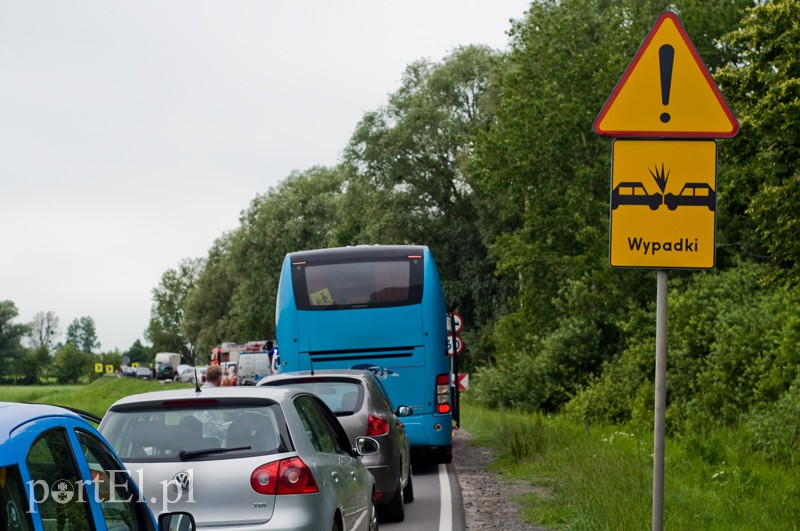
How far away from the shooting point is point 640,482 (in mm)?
12445

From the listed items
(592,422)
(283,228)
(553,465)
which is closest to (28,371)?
(283,228)

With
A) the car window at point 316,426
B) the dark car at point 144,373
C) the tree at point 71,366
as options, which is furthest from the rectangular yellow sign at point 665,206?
the tree at point 71,366

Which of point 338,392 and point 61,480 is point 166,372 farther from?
point 61,480

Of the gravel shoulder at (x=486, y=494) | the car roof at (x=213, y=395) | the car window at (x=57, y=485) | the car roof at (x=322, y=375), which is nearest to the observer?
the car window at (x=57, y=485)

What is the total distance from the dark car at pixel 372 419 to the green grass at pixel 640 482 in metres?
1.50

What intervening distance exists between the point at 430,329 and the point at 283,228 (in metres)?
62.3

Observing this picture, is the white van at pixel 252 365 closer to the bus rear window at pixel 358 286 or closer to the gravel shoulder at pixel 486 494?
the gravel shoulder at pixel 486 494

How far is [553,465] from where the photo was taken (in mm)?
16688

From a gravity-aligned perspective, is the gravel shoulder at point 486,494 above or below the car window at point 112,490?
below

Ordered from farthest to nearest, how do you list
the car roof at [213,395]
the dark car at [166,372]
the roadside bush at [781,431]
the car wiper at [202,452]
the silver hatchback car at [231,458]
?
the dark car at [166,372]
the roadside bush at [781,431]
the car roof at [213,395]
the car wiper at [202,452]
the silver hatchback car at [231,458]

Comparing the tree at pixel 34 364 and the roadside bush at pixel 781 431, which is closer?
the roadside bush at pixel 781 431

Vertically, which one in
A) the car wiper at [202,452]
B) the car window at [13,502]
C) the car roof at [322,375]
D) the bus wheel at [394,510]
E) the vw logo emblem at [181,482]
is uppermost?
the car window at [13,502]

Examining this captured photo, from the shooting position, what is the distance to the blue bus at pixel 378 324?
17.9 m

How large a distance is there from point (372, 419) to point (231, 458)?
211 inches
